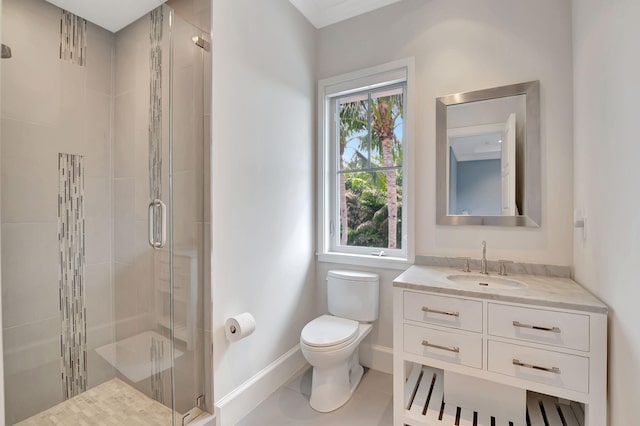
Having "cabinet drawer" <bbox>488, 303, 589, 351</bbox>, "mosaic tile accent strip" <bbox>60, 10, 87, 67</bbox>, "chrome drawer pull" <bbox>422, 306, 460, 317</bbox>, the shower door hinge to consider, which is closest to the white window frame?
"chrome drawer pull" <bbox>422, 306, 460, 317</bbox>

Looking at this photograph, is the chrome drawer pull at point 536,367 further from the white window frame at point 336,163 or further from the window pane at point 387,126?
the window pane at point 387,126

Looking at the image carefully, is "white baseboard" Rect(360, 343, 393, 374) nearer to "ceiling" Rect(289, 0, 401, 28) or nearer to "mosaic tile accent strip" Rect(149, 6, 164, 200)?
"mosaic tile accent strip" Rect(149, 6, 164, 200)

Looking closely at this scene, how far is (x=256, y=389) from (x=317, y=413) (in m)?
0.40

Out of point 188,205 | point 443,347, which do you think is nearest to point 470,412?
point 443,347

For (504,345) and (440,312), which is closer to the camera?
(504,345)

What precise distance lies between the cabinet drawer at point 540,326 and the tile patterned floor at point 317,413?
884mm

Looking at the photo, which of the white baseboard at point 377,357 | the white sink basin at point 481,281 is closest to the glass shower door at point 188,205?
the white baseboard at point 377,357

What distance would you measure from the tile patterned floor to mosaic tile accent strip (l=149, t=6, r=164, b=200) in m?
1.43

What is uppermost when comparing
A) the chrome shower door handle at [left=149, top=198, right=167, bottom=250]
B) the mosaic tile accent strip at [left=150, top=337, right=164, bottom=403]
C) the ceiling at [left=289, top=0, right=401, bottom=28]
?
the ceiling at [left=289, top=0, right=401, bottom=28]

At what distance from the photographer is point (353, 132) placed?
2488 millimetres

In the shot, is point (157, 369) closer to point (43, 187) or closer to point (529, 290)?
point (43, 187)

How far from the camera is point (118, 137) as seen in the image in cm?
169

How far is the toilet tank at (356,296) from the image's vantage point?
6.90 ft

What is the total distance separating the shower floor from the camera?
1463 millimetres
